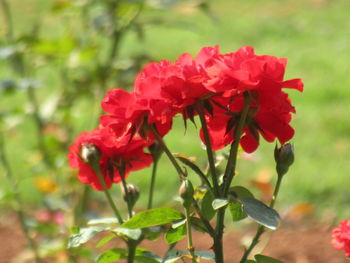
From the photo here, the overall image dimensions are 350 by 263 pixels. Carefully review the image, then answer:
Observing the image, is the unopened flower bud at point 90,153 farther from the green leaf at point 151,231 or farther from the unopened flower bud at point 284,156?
the unopened flower bud at point 284,156

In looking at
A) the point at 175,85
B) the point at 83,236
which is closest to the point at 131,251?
the point at 83,236

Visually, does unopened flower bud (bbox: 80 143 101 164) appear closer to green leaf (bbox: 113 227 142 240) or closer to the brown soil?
green leaf (bbox: 113 227 142 240)

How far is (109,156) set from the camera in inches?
48.8

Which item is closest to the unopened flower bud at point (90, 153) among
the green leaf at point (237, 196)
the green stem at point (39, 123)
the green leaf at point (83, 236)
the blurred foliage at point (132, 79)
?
the green leaf at point (83, 236)

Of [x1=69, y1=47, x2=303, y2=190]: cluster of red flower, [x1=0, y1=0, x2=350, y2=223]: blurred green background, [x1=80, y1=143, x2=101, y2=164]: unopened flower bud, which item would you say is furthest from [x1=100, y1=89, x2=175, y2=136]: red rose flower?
[x1=0, y1=0, x2=350, y2=223]: blurred green background

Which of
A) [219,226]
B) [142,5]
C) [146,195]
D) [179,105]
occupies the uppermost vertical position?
[142,5]

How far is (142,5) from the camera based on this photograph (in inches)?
87.8

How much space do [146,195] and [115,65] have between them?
3.63 ft

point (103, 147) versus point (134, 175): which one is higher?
point (103, 147)

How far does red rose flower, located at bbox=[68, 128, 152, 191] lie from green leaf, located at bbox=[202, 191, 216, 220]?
0.43 feet

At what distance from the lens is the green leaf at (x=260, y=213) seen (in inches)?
38.3

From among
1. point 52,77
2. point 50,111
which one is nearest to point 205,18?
point 52,77

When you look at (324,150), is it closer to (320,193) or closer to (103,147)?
(320,193)

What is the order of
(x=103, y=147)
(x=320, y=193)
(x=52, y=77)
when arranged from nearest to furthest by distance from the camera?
(x=103, y=147), (x=320, y=193), (x=52, y=77)
